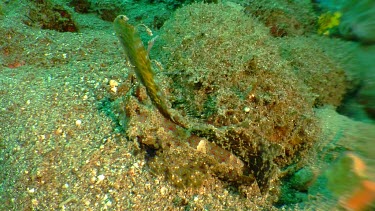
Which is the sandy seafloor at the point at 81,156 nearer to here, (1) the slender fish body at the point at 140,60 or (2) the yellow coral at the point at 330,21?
(1) the slender fish body at the point at 140,60

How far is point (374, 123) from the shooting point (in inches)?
55.7

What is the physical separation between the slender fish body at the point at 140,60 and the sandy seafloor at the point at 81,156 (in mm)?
463

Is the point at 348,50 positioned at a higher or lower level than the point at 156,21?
higher

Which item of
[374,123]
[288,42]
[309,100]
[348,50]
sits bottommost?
[309,100]

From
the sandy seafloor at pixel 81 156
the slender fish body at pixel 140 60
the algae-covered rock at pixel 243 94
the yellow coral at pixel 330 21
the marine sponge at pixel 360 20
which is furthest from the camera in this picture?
the algae-covered rock at pixel 243 94

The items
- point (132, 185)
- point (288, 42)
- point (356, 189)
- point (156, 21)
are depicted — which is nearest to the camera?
Result: point (356, 189)

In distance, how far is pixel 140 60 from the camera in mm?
2527

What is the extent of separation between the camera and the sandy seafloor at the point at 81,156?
2.71m

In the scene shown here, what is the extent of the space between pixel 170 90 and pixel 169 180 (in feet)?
3.14

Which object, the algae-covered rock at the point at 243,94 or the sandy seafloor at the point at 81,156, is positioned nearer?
the sandy seafloor at the point at 81,156

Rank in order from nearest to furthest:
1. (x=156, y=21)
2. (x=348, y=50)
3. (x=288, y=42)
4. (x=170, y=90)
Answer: (x=348, y=50)
(x=170, y=90)
(x=288, y=42)
(x=156, y=21)

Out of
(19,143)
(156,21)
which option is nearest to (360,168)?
(19,143)

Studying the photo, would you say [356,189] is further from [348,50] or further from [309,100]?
[309,100]

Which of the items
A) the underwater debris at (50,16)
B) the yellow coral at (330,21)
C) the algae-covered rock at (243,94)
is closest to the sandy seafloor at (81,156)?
the algae-covered rock at (243,94)
